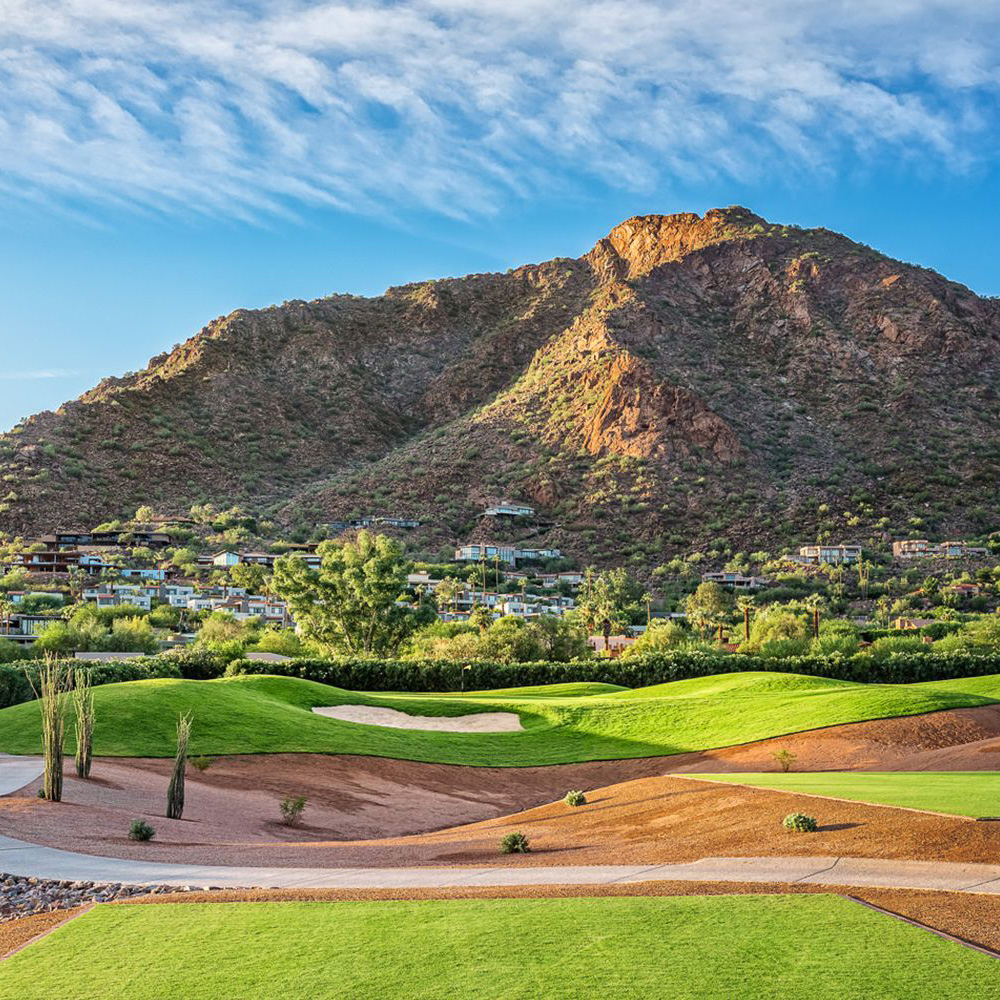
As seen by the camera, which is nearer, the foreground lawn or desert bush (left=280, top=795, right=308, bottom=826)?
the foreground lawn

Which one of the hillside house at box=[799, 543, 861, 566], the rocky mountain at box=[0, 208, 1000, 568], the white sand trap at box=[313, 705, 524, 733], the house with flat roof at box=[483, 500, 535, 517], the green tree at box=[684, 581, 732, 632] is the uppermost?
the rocky mountain at box=[0, 208, 1000, 568]

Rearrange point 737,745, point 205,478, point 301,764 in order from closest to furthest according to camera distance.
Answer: point 301,764, point 737,745, point 205,478

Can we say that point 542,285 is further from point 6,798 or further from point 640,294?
point 6,798

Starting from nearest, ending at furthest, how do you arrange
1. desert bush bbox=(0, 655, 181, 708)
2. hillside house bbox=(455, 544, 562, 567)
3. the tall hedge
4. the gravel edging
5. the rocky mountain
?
the gravel edging < desert bush bbox=(0, 655, 181, 708) < the tall hedge < hillside house bbox=(455, 544, 562, 567) < the rocky mountain

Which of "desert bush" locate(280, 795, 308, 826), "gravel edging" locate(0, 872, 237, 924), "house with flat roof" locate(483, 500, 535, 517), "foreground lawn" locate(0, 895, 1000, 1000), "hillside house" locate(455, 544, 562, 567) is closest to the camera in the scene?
"foreground lawn" locate(0, 895, 1000, 1000)

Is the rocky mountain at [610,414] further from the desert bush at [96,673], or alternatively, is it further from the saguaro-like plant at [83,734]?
the saguaro-like plant at [83,734]

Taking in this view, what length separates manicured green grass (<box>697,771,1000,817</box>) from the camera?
45.2 feet

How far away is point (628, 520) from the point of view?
3169 inches

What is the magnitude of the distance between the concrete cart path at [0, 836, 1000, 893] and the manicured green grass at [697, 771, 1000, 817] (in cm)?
248

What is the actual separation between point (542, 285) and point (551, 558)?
54.3 m

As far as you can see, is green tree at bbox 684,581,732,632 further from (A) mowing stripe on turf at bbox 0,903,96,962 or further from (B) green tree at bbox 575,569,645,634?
(A) mowing stripe on turf at bbox 0,903,96,962

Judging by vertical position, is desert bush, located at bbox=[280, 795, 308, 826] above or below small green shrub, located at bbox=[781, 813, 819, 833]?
below

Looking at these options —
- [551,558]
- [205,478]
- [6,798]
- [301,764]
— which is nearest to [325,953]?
[6,798]

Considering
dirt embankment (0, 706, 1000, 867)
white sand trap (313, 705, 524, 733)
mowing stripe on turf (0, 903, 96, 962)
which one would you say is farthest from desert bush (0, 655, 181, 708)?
mowing stripe on turf (0, 903, 96, 962)
